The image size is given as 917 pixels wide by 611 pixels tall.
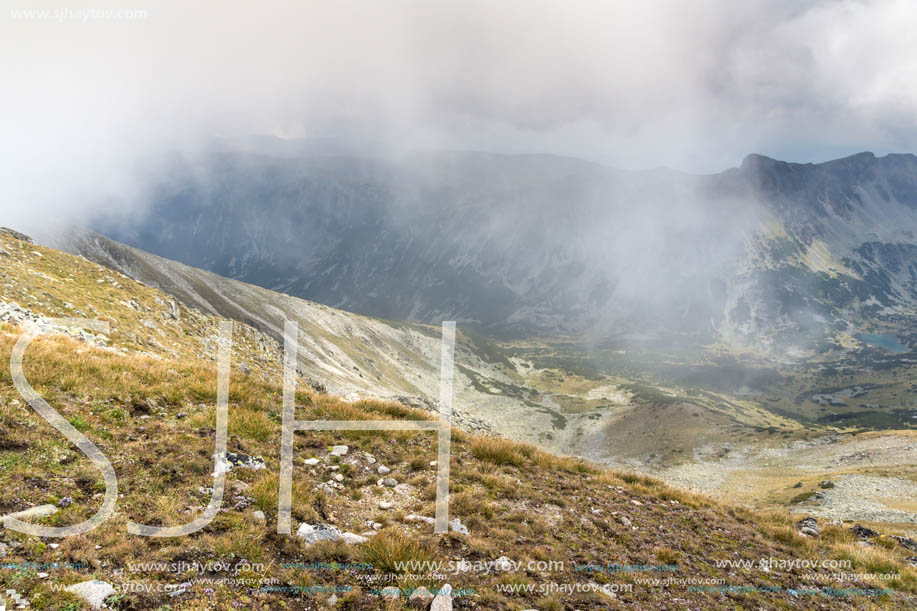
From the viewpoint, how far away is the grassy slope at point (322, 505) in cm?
698

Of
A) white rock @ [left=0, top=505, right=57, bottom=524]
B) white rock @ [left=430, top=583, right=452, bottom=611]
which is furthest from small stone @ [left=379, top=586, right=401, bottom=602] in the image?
white rock @ [left=0, top=505, right=57, bottom=524]

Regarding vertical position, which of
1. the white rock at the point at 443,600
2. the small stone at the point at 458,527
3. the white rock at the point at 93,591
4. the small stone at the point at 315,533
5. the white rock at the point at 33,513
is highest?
the white rock at the point at 33,513

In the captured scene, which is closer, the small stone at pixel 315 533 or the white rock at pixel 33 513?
the white rock at pixel 33 513

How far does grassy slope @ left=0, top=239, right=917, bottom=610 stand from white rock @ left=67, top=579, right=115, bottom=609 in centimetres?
14

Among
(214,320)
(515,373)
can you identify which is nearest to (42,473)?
(214,320)

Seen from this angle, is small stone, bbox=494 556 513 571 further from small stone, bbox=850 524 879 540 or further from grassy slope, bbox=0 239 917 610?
small stone, bbox=850 524 879 540

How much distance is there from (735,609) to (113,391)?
16.1 meters

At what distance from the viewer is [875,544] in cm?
1515

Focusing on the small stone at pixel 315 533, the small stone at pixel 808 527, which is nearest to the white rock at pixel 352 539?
the small stone at pixel 315 533

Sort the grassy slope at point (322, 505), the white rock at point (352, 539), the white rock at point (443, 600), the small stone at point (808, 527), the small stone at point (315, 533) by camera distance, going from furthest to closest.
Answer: the small stone at point (808, 527) < the white rock at point (352, 539) < the small stone at point (315, 533) < the grassy slope at point (322, 505) < the white rock at point (443, 600)

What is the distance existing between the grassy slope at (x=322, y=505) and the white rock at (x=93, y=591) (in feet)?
0.46

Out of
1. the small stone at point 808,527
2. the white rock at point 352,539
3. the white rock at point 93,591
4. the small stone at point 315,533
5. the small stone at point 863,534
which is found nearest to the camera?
the white rock at point 93,591

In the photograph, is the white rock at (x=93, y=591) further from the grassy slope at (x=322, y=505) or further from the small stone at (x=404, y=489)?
the small stone at (x=404, y=489)

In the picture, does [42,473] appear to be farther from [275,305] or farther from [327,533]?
[275,305]
